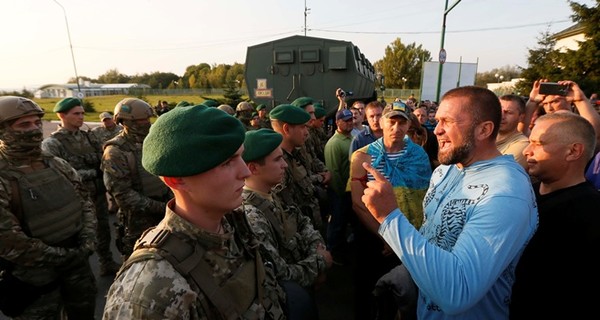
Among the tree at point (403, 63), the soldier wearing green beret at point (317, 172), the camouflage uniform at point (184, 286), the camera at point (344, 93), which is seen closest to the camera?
the camouflage uniform at point (184, 286)

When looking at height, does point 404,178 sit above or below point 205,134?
below

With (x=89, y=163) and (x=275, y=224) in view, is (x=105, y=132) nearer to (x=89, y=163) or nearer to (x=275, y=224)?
(x=89, y=163)

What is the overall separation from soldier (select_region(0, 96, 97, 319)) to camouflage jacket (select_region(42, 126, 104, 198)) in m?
2.10

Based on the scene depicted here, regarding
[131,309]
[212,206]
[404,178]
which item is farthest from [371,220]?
[131,309]

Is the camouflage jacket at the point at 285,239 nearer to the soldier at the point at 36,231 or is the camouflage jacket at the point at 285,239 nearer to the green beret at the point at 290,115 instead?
the green beret at the point at 290,115

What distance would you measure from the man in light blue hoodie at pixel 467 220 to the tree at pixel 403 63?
4641cm

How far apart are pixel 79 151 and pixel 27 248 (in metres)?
2.99

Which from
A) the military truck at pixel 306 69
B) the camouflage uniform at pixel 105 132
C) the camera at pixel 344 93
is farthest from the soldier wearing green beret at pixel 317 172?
the camouflage uniform at pixel 105 132

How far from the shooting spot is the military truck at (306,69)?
910 centimetres

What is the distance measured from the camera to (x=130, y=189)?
3453 millimetres

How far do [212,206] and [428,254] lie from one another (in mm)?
924

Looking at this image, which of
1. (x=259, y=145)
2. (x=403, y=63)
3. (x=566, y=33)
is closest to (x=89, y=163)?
(x=259, y=145)

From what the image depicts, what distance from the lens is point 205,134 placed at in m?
1.27

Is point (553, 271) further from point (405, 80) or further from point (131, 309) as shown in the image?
point (405, 80)
